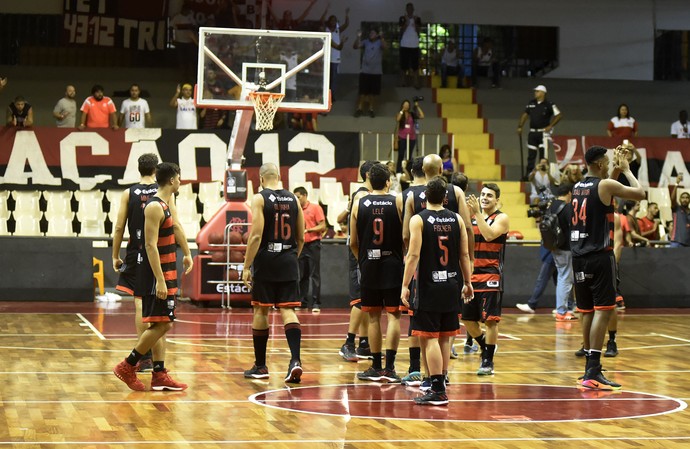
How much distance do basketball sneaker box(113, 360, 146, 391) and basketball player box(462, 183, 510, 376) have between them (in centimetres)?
355

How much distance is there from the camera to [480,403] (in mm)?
9883

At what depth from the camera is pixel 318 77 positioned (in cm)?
1786

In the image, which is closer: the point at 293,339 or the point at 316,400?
the point at 316,400

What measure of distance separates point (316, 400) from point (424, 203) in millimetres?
2294

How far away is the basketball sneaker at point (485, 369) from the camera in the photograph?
1159 centimetres

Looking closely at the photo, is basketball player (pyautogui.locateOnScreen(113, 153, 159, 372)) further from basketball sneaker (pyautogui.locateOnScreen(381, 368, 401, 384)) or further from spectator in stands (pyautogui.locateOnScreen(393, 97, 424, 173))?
spectator in stands (pyautogui.locateOnScreen(393, 97, 424, 173))

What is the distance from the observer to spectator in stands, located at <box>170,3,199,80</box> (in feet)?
84.6

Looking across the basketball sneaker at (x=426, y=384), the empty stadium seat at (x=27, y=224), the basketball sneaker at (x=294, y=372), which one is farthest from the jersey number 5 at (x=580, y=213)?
the empty stadium seat at (x=27, y=224)

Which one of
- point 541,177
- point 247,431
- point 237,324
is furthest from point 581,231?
point 541,177

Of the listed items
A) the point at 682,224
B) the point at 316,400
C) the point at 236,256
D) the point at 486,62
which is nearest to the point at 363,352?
the point at 316,400

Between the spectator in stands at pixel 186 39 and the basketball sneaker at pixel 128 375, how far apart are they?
16.2 metres

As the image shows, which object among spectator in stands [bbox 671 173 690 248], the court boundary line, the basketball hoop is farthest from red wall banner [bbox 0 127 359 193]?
spectator in stands [bbox 671 173 690 248]

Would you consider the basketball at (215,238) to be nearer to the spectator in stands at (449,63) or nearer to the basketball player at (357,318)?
the basketball player at (357,318)

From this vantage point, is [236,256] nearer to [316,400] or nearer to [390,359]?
[390,359]
